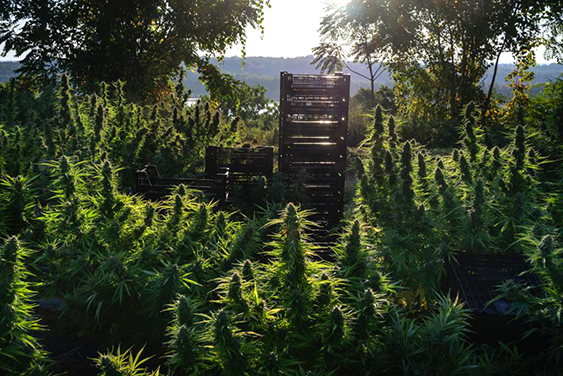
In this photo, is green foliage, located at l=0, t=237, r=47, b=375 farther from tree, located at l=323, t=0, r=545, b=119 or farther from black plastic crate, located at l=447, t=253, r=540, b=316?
tree, located at l=323, t=0, r=545, b=119

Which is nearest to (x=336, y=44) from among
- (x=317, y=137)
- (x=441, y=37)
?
(x=441, y=37)

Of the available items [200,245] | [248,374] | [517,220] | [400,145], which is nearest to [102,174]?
[200,245]

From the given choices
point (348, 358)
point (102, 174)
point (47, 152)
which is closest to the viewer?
point (348, 358)

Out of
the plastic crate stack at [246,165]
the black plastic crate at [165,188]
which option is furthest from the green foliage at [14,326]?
the plastic crate stack at [246,165]

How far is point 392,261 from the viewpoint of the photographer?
12.3 feet

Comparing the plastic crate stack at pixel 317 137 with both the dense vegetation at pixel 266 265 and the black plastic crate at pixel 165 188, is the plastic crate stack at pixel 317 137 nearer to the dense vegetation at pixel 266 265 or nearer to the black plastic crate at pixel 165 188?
the dense vegetation at pixel 266 265

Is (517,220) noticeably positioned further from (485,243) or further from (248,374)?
(248,374)

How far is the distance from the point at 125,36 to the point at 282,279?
49.6 ft

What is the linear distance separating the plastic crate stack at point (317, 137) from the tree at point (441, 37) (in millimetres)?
10782

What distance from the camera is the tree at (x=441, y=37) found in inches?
642

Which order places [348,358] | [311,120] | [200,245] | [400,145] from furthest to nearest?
[311,120] → [400,145] → [200,245] → [348,358]

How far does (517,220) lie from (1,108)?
28.3ft

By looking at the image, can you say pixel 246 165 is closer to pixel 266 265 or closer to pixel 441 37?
pixel 266 265

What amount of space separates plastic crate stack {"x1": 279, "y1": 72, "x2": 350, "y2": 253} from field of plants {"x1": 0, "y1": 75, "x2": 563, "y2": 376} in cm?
170
